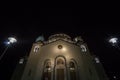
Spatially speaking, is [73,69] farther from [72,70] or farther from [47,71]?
[47,71]

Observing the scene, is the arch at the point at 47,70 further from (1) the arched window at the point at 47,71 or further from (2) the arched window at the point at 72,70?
(2) the arched window at the point at 72,70

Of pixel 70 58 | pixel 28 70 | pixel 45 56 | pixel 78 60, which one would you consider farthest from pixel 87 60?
pixel 28 70

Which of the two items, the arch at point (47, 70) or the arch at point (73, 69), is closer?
the arch at point (73, 69)

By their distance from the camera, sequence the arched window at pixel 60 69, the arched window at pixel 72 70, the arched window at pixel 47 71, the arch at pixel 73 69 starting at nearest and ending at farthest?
the arched window at pixel 60 69, the arched window at pixel 72 70, the arch at pixel 73 69, the arched window at pixel 47 71

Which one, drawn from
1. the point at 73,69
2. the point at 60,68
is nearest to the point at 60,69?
the point at 60,68

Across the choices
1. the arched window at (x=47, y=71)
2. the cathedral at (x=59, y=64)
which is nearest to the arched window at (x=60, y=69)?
the cathedral at (x=59, y=64)

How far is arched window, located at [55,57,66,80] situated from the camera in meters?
25.8

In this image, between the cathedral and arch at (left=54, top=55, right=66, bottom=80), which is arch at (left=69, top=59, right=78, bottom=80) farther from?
arch at (left=54, top=55, right=66, bottom=80)

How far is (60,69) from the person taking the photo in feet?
88.8

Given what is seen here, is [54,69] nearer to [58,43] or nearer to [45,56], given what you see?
[45,56]

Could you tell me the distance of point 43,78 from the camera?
85.9 feet

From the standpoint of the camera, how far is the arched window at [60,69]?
25.8 meters

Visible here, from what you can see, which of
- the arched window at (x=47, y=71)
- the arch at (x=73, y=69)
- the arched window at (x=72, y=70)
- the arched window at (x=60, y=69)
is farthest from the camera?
the arched window at (x=47, y=71)

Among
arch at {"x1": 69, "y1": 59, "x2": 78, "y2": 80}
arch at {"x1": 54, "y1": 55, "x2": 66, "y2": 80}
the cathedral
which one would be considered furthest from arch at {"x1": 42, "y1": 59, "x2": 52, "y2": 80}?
arch at {"x1": 69, "y1": 59, "x2": 78, "y2": 80}
